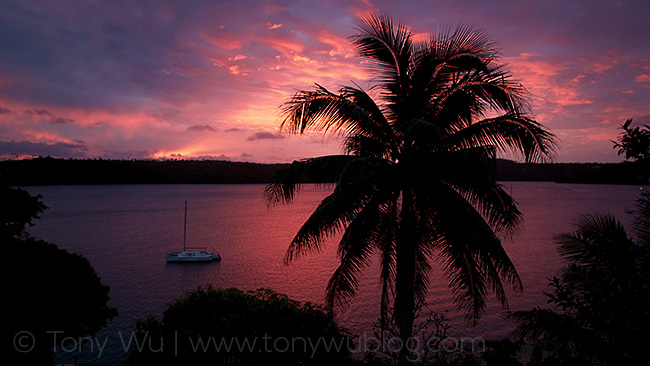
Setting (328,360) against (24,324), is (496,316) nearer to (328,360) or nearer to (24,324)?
(328,360)

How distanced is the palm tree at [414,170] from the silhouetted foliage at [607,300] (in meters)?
1.01

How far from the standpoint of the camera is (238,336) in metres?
7.95

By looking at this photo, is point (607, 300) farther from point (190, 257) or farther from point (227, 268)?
point (190, 257)

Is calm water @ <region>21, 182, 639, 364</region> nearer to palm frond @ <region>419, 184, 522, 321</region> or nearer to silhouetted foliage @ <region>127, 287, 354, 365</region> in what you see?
palm frond @ <region>419, 184, 522, 321</region>

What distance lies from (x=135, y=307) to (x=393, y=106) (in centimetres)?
3140

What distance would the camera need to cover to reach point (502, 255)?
7.11 metres

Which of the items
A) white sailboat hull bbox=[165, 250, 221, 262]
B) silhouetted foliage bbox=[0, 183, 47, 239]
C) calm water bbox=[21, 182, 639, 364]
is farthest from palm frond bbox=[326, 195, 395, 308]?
white sailboat hull bbox=[165, 250, 221, 262]

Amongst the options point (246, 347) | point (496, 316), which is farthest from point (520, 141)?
point (496, 316)

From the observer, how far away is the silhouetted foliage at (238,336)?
7.67 meters

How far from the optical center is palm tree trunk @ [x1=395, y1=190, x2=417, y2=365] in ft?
25.1

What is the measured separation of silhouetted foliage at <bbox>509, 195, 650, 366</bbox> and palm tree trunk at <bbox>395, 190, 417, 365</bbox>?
2130 mm
